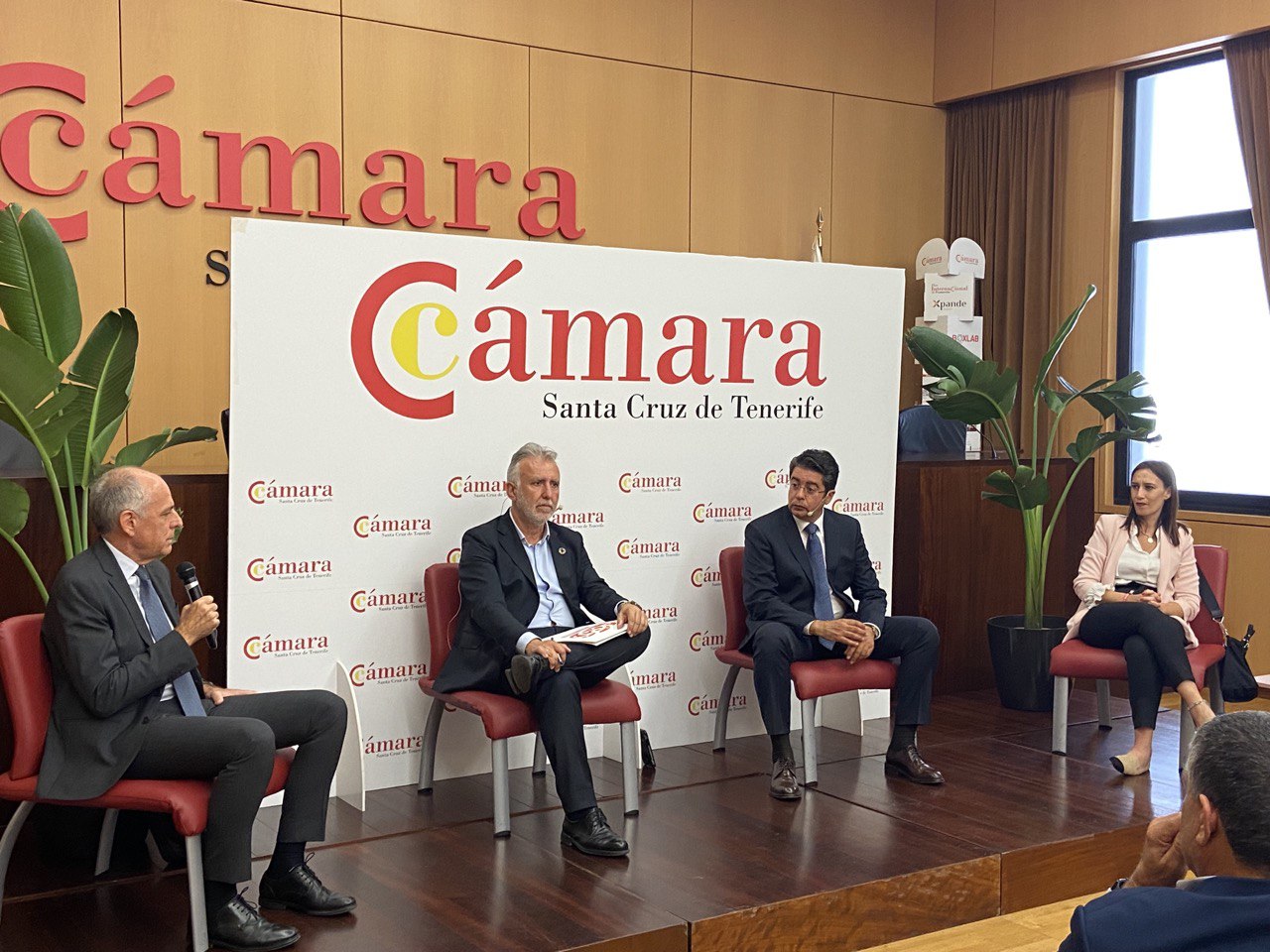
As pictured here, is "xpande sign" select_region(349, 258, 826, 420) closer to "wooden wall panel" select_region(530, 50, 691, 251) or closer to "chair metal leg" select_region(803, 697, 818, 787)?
"chair metal leg" select_region(803, 697, 818, 787)

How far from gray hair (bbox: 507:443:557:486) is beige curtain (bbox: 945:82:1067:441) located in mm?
4734

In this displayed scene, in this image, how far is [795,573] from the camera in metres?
4.66

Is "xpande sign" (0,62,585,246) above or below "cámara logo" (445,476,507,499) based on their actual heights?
above

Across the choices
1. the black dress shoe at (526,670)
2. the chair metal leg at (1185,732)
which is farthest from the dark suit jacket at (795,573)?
the chair metal leg at (1185,732)

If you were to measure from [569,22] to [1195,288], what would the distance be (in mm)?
3794

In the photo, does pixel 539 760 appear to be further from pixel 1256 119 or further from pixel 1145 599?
pixel 1256 119

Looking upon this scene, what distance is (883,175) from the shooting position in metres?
8.61

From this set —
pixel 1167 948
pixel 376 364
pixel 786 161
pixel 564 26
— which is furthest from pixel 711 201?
pixel 1167 948

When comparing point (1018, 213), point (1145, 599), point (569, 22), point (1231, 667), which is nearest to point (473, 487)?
point (1145, 599)

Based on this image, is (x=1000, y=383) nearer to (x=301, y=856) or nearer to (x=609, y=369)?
(x=609, y=369)

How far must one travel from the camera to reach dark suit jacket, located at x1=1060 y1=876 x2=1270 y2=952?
4.97 feet

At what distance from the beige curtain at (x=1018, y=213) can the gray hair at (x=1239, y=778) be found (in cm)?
660

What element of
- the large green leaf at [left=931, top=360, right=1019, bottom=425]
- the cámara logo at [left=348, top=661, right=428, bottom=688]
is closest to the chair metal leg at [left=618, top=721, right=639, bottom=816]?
the cámara logo at [left=348, top=661, right=428, bottom=688]

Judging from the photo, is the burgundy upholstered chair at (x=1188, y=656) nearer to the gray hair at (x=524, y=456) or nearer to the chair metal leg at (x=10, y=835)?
the gray hair at (x=524, y=456)
